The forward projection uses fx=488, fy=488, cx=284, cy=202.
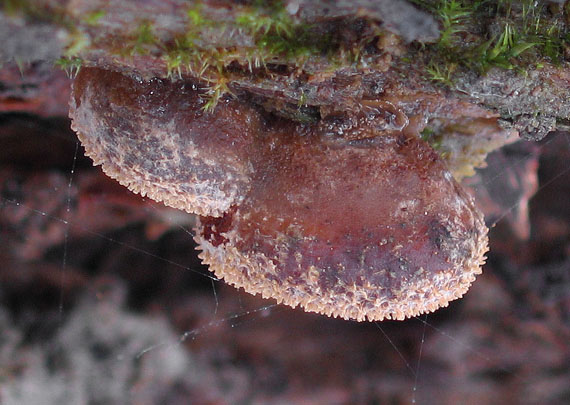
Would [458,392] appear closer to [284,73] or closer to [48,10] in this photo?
[284,73]

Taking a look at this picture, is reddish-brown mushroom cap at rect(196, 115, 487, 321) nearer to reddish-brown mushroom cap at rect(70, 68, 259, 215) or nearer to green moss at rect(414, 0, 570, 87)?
reddish-brown mushroom cap at rect(70, 68, 259, 215)

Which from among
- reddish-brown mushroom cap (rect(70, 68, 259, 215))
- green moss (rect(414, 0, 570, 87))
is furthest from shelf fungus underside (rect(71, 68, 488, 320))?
green moss (rect(414, 0, 570, 87))

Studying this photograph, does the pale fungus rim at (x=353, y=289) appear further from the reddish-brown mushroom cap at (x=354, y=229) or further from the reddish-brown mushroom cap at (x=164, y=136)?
the reddish-brown mushroom cap at (x=164, y=136)

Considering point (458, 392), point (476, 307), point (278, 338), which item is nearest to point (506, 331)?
point (476, 307)

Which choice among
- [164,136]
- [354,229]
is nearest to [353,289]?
[354,229]

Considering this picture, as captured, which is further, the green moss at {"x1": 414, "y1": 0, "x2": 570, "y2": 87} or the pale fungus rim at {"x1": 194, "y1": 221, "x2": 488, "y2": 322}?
the pale fungus rim at {"x1": 194, "y1": 221, "x2": 488, "y2": 322}

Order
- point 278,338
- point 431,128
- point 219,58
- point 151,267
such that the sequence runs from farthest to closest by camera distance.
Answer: point 278,338 → point 151,267 → point 431,128 → point 219,58

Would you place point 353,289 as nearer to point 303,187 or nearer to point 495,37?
point 303,187

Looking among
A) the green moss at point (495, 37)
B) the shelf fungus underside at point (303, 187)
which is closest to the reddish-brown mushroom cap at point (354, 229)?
the shelf fungus underside at point (303, 187)
